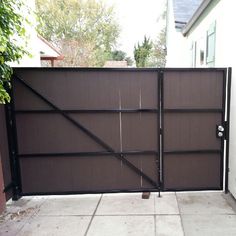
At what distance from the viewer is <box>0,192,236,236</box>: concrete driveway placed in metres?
3.46

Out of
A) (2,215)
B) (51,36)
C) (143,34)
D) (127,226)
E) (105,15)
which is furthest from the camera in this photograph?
(143,34)

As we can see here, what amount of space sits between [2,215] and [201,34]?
5928 millimetres

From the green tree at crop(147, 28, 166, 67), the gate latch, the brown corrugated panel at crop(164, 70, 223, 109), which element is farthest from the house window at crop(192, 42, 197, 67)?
the green tree at crop(147, 28, 166, 67)

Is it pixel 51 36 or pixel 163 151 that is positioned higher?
pixel 51 36

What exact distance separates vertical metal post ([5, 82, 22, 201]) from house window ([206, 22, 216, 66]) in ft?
12.7

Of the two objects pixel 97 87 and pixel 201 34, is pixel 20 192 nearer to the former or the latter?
pixel 97 87

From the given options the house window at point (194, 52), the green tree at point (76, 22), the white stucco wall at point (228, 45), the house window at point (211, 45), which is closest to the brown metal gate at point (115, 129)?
the white stucco wall at point (228, 45)

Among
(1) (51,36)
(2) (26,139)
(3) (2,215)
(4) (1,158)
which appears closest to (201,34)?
(2) (26,139)

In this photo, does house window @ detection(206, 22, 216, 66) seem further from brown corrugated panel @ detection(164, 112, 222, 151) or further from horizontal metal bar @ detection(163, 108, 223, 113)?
brown corrugated panel @ detection(164, 112, 222, 151)

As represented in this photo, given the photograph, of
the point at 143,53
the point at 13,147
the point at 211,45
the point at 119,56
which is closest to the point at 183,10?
the point at 211,45

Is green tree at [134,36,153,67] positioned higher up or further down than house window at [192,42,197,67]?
higher up

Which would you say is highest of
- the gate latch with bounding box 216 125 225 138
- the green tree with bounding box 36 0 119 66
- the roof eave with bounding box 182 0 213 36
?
the green tree with bounding box 36 0 119 66

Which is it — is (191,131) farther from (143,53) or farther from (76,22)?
(76,22)

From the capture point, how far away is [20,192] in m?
4.55
